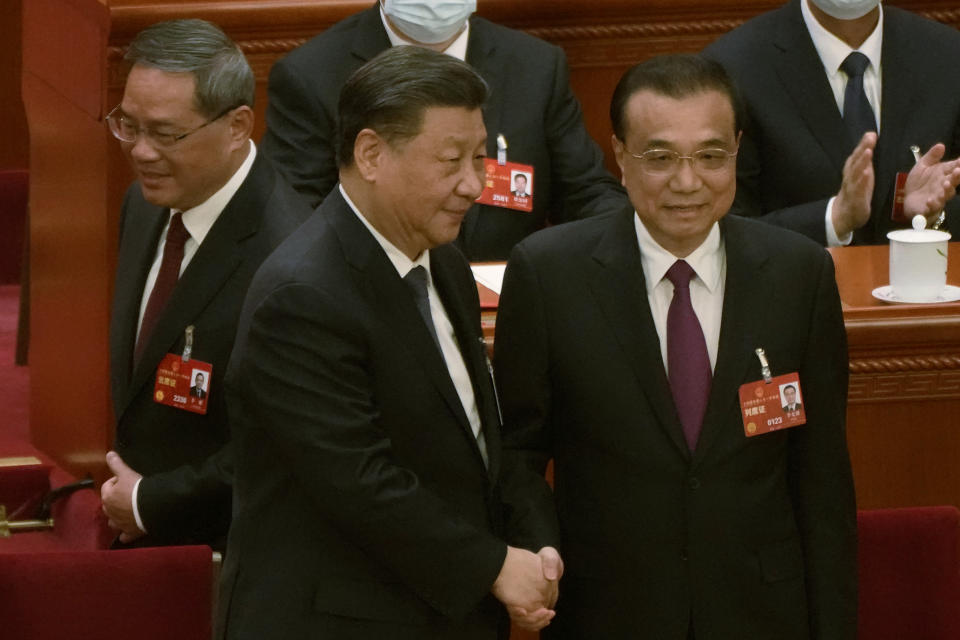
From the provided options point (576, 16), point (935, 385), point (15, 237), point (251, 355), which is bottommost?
point (15, 237)

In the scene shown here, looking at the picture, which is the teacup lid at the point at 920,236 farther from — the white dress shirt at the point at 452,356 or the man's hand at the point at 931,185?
the white dress shirt at the point at 452,356

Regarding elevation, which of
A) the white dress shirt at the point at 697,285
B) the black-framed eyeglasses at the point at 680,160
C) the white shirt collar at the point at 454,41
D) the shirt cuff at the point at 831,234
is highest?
the white shirt collar at the point at 454,41

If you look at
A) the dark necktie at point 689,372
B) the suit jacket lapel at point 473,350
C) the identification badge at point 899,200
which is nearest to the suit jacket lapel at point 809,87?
the identification badge at point 899,200

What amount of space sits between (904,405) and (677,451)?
0.80 meters

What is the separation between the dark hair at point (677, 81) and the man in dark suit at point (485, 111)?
125cm

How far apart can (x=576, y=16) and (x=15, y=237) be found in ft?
7.07

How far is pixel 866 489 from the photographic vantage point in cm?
271

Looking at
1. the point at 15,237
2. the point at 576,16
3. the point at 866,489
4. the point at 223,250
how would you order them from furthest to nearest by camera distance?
the point at 15,237, the point at 576,16, the point at 866,489, the point at 223,250

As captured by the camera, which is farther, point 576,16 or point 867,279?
point 576,16

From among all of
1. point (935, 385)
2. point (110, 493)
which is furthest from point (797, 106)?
point (110, 493)

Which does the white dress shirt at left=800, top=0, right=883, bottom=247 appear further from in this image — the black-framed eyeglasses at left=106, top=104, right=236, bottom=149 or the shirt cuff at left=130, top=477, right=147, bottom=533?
the shirt cuff at left=130, top=477, right=147, bottom=533

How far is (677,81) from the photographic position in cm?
210

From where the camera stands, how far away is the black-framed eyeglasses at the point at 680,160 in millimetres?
2092

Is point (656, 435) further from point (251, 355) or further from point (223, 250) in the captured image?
point (223, 250)
